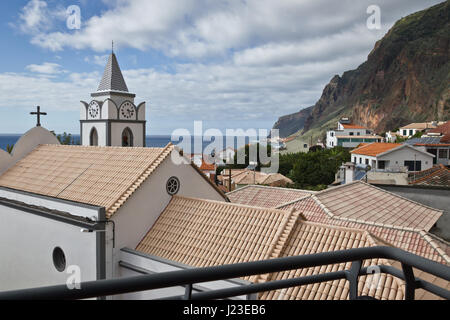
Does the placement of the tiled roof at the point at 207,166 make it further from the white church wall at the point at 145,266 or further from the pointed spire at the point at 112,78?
the white church wall at the point at 145,266

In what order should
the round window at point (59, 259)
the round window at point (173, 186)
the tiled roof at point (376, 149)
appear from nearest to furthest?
the round window at point (59, 259) → the round window at point (173, 186) → the tiled roof at point (376, 149)

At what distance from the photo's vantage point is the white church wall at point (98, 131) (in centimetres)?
1769

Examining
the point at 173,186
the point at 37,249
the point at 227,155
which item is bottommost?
the point at 37,249

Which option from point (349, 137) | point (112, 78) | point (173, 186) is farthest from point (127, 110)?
point (349, 137)

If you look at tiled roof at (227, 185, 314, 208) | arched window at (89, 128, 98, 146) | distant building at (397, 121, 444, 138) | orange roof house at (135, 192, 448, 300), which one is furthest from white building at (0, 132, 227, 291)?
distant building at (397, 121, 444, 138)

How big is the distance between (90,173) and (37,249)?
304cm

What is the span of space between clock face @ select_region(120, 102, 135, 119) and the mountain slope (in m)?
89.2

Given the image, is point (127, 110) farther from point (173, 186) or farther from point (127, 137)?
point (173, 186)

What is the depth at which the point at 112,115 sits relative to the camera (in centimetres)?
1762

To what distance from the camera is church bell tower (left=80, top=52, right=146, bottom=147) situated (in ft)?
57.9

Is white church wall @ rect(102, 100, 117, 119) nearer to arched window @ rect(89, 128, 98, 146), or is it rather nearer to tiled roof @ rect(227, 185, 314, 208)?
arched window @ rect(89, 128, 98, 146)

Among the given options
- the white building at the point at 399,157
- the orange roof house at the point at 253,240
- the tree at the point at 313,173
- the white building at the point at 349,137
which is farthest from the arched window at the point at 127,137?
the white building at the point at 349,137

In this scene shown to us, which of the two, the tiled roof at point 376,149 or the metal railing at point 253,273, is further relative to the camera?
the tiled roof at point 376,149
